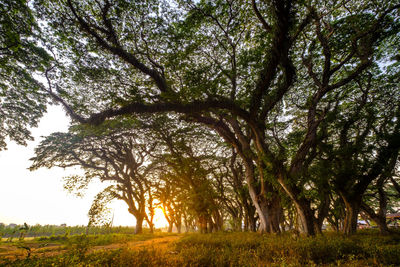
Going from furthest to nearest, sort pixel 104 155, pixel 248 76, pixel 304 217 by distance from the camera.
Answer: pixel 104 155 → pixel 248 76 → pixel 304 217

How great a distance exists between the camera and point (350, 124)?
10.5 metres

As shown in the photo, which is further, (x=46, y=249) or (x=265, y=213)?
(x=265, y=213)

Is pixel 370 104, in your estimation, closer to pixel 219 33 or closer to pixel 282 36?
pixel 282 36

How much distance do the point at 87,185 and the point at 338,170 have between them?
77.4 ft

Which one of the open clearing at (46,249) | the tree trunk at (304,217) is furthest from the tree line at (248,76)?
the open clearing at (46,249)

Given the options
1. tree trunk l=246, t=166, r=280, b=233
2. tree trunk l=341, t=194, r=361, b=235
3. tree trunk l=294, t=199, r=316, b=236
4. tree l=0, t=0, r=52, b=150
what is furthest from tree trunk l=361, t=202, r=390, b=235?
tree l=0, t=0, r=52, b=150

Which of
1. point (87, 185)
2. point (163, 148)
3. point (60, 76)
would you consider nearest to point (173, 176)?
point (163, 148)

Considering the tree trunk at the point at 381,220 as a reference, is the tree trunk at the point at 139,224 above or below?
below

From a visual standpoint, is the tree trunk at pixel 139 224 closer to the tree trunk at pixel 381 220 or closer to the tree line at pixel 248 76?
the tree line at pixel 248 76

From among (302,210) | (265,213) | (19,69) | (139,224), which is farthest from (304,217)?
(139,224)

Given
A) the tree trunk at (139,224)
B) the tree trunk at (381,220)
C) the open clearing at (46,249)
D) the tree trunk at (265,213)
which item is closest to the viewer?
the open clearing at (46,249)

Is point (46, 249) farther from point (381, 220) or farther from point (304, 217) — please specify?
point (381, 220)

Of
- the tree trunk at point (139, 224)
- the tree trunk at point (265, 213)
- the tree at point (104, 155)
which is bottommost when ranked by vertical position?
the tree trunk at point (139, 224)

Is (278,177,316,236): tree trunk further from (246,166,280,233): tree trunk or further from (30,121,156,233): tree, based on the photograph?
(30,121,156,233): tree
